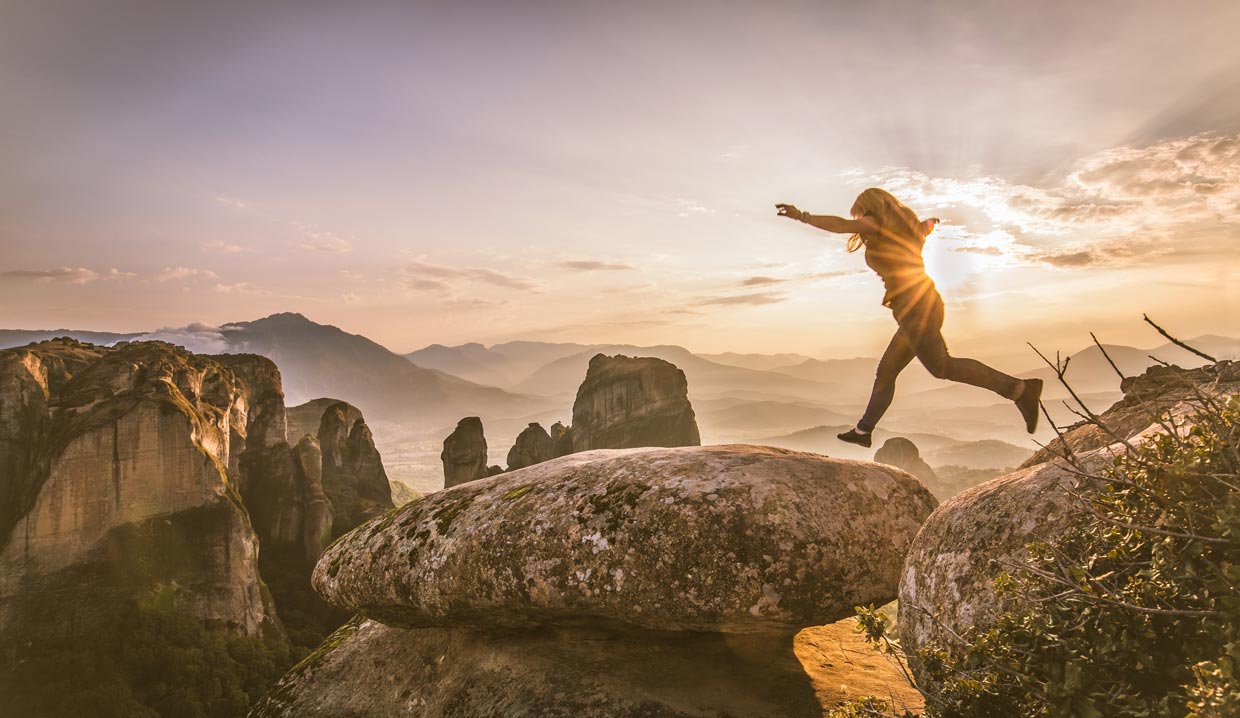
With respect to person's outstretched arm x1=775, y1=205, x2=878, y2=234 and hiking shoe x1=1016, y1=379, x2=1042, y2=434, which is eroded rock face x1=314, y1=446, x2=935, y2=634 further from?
person's outstretched arm x1=775, y1=205, x2=878, y2=234

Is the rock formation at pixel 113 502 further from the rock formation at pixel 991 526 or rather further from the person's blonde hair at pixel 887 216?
the person's blonde hair at pixel 887 216

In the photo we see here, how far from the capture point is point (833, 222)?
→ 335 inches

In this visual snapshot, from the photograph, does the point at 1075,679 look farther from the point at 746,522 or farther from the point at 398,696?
the point at 398,696

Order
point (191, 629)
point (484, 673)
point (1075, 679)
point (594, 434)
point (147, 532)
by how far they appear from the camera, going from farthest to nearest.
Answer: point (594, 434), point (147, 532), point (191, 629), point (484, 673), point (1075, 679)

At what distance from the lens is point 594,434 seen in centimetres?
13550

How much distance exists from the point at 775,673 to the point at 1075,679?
6.77 m

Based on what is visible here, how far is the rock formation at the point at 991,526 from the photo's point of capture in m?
5.82

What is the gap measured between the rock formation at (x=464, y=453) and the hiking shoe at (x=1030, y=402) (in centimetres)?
9296

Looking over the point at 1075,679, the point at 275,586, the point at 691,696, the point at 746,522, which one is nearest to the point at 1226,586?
the point at 1075,679

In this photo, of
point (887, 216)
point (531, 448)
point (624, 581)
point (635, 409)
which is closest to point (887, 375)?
point (887, 216)

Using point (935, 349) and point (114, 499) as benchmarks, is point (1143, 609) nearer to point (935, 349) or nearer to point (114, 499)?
point (935, 349)

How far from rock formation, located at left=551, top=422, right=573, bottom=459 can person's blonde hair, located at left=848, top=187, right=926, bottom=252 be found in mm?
111507

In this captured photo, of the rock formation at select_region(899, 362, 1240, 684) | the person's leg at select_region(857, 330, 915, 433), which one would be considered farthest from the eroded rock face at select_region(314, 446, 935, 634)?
the rock formation at select_region(899, 362, 1240, 684)

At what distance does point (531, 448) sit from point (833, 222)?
111 meters
